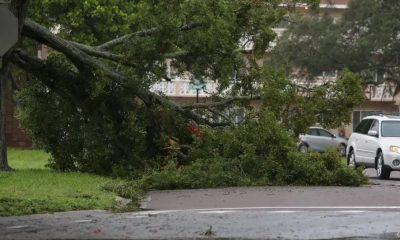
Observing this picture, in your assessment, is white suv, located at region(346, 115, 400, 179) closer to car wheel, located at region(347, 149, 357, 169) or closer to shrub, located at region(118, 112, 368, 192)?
car wheel, located at region(347, 149, 357, 169)

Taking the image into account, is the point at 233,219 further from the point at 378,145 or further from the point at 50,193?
the point at 378,145

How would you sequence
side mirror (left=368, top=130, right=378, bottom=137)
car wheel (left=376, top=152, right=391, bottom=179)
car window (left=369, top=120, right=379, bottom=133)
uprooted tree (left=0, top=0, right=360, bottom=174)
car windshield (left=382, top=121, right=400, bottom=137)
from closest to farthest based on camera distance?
uprooted tree (left=0, top=0, right=360, bottom=174), car wheel (left=376, top=152, right=391, bottom=179), car windshield (left=382, top=121, right=400, bottom=137), side mirror (left=368, top=130, right=378, bottom=137), car window (left=369, top=120, right=379, bottom=133)

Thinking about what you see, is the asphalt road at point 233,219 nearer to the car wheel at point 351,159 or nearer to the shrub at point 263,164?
the shrub at point 263,164

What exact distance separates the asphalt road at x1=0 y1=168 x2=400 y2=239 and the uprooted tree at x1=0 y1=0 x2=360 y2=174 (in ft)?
13.1

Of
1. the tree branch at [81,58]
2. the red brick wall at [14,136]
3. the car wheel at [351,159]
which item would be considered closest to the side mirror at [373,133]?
the car wheel at [351,159]

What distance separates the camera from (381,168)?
20.5 m

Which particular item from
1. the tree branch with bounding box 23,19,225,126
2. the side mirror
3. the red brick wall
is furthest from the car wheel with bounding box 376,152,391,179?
the red brick wall

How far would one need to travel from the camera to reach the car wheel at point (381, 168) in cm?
2033

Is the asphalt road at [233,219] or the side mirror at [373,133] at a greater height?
the side mirror at [373,133]

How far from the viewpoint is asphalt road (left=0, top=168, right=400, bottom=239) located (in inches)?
364

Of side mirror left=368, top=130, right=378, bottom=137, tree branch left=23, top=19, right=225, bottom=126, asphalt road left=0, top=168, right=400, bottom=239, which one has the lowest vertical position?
asphalt road left=0, top=168, right=400, bottom=239

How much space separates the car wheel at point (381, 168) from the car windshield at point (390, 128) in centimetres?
71

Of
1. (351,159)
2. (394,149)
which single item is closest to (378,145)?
(394,149)

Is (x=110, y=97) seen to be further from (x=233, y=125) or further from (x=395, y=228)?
(x=395, y=228)
